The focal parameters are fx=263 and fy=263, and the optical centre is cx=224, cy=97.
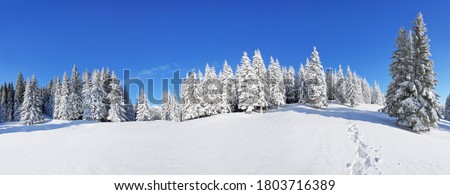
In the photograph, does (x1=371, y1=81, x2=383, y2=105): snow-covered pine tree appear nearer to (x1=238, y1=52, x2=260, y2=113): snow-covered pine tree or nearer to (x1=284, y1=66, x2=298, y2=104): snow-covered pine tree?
(x1=284, y1=66, x2=298, y2=104): snow-covered pine tree

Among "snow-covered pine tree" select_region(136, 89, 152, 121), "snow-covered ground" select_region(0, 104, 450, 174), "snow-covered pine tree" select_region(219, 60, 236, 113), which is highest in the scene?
"snow-covered pine tree" select_region(219, 60, 236, 113)

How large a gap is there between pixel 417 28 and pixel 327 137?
20113 millimetres

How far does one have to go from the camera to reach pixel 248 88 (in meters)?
47.3

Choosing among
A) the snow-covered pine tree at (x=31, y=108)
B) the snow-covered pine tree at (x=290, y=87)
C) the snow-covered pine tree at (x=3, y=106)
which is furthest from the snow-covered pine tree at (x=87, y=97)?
the snow-covered pine tree at (x=290, y=87)

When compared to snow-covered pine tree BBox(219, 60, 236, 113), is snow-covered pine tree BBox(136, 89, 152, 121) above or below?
below

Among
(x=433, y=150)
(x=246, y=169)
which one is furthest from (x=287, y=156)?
(x=433, y=150)

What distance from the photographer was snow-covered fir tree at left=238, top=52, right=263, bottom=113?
46.9 m

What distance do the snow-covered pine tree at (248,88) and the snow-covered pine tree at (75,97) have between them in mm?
37155

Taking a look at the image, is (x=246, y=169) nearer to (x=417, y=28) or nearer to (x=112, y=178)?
(x=112, y=178)

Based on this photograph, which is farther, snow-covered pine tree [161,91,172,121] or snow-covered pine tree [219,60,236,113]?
snow-covered pine tree [161,91,172,121]

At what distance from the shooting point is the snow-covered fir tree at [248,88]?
46.9m

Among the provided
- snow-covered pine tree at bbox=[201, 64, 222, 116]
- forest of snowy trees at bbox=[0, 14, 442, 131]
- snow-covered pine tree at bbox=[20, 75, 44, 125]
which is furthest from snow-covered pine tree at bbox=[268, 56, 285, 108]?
snow-covered pine tree at bbox=[20, 75, 44, 125]

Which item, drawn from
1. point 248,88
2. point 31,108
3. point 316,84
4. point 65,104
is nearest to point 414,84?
point 248,88

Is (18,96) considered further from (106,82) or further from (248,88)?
(248,88)
